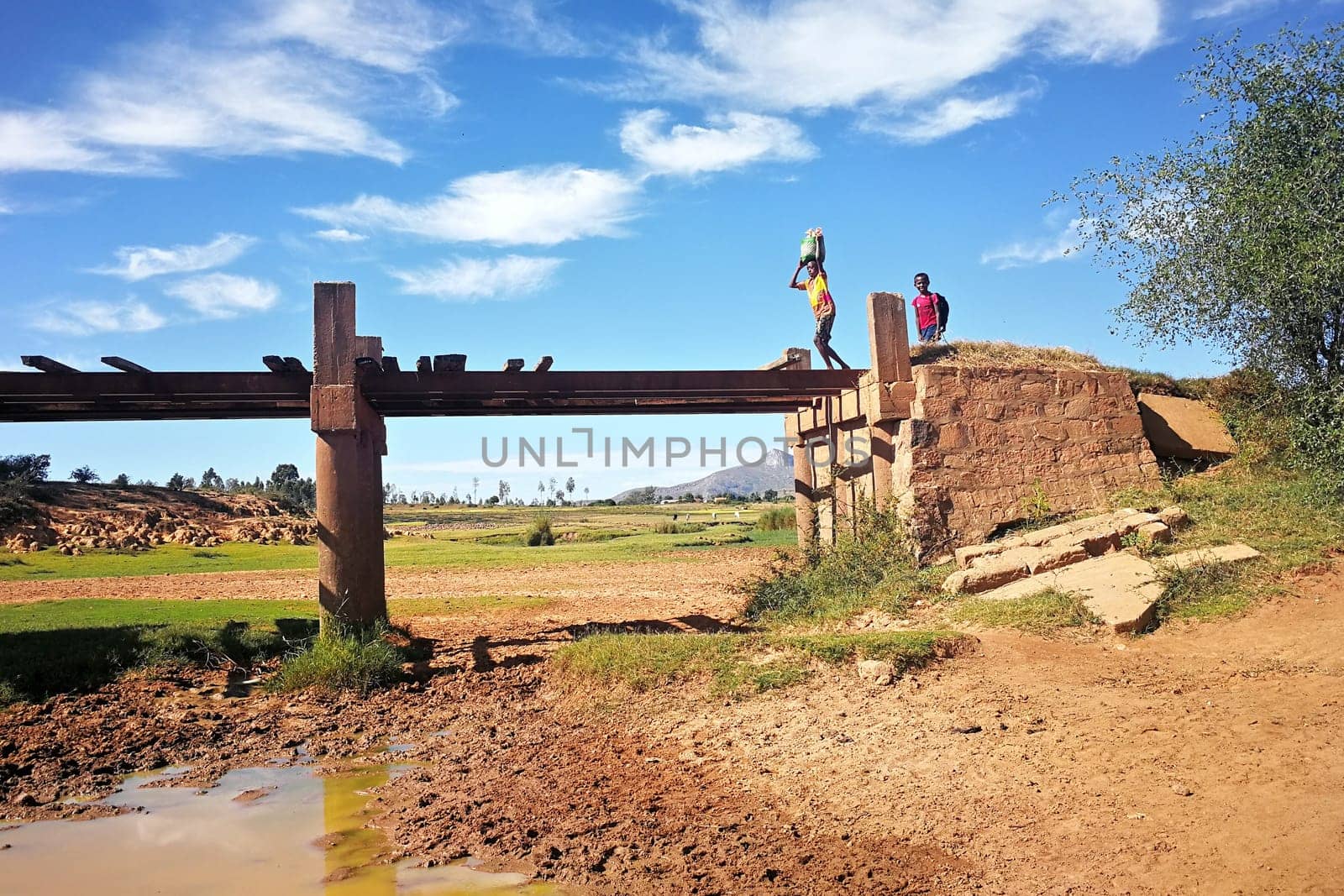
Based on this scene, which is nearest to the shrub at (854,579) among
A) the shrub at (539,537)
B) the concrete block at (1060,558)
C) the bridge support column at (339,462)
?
the concrete block at (1060,558)

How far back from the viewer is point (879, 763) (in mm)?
7273

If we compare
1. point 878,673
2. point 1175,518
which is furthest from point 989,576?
point 878,673

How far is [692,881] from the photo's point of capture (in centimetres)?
566

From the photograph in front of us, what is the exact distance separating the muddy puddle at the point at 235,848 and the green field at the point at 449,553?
21080 millimetres

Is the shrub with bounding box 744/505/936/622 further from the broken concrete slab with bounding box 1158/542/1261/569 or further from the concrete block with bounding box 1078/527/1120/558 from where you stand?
the broken concrete slab with bounding box 1158/542/1261/569

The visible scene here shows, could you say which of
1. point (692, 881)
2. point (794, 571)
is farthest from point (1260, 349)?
point (692, 881)

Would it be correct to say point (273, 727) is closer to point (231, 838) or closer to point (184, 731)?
point (184, 731)

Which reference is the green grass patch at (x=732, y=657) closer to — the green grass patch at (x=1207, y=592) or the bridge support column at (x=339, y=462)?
the green grass patch at (x=1207, y=592)

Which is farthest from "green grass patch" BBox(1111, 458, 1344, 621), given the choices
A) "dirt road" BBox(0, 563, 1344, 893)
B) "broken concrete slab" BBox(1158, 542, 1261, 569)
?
"dirt road" BBox(0, 563, 1344, 893)

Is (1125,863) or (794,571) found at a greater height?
(794,571)

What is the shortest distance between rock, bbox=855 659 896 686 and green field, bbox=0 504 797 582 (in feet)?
72.7

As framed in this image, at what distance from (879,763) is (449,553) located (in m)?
30.2

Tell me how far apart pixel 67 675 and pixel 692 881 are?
931 cm

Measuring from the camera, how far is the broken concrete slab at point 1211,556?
10.5m
